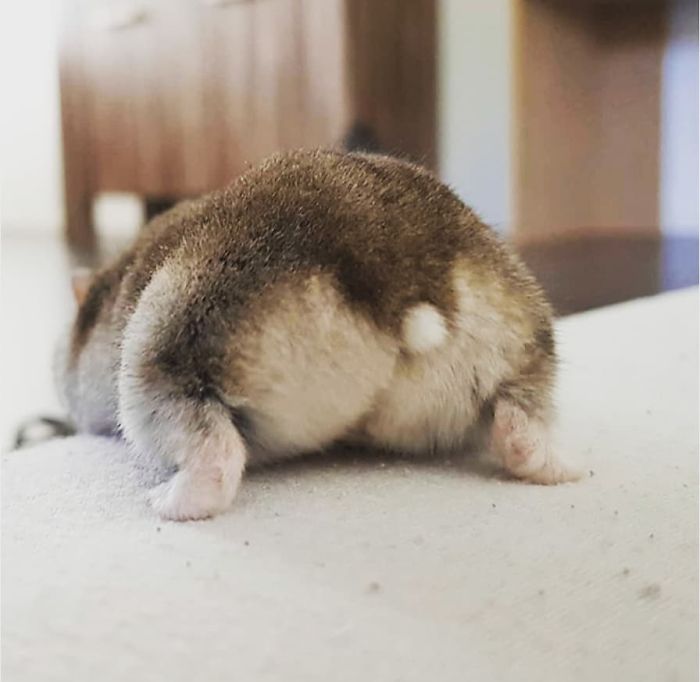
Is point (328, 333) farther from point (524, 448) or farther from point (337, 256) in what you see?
point (524, 448)

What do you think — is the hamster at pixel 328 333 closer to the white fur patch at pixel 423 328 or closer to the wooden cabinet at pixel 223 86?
the white fur patch at pixel 423 328

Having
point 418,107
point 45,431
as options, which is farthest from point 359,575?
point 418,107

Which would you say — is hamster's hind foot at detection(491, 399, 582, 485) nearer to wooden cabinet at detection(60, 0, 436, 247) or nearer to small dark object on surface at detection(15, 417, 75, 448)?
small dark object on surface at detection(15, 417, 75, 448)

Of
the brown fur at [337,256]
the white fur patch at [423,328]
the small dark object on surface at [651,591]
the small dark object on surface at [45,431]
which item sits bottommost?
the small dark object on surface at [45,431]

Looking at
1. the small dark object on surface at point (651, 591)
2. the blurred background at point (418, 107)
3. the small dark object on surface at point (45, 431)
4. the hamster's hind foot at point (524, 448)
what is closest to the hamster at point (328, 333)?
the hamster's hind foot at point (524, 448)

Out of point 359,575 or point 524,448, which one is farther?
point 524,448

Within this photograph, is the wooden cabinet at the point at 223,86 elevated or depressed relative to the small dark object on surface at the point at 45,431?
elevated
